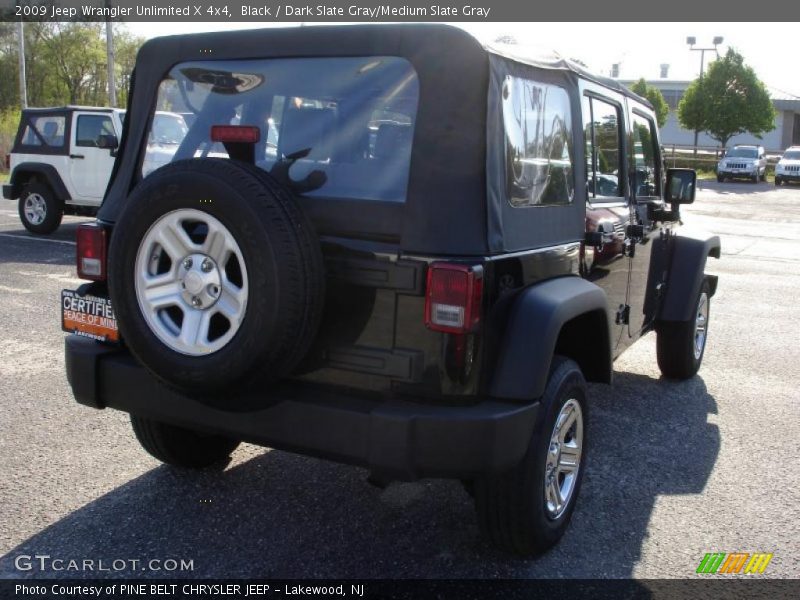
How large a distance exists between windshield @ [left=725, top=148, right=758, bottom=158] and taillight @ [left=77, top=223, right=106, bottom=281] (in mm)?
36450

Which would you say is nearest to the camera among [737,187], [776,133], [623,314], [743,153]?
[623,314]

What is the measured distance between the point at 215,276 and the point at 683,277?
347 cm

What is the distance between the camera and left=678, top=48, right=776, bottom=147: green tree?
44.8m

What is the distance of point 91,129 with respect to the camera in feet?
39.4

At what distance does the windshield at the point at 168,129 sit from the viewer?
11.2ft

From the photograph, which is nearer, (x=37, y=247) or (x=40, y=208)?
(x=37, y=247)

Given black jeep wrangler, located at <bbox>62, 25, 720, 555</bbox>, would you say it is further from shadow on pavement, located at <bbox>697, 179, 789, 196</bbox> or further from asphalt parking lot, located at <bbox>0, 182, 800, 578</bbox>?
shadow on pavement, located at <bbox>697, 179, 789, 196</bbox>

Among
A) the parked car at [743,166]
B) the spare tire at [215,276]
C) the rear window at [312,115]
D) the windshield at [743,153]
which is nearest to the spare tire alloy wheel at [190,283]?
the spare tire at [215,276]

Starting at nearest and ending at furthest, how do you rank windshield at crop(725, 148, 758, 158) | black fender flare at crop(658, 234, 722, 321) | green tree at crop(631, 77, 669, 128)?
black fender flare at crop(658, 234, 722, 321)
windshield at crop(725, 148, 758, 158)
green tree at crop(631, 77, 669, 128)

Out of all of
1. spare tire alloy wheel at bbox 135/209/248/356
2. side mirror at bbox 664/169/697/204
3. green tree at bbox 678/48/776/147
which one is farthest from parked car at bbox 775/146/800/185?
spare tire alloy wheel at bbox 135/209/248/356

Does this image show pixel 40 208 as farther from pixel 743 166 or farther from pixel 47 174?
pixel 743 166

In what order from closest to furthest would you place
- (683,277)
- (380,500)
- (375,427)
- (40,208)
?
1. (375,427)
2. (380,500)
3. (683,277)
4. (40,208)

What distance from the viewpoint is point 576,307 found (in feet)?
10.2

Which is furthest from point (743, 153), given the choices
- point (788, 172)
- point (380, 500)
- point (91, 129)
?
point (380, 500)
